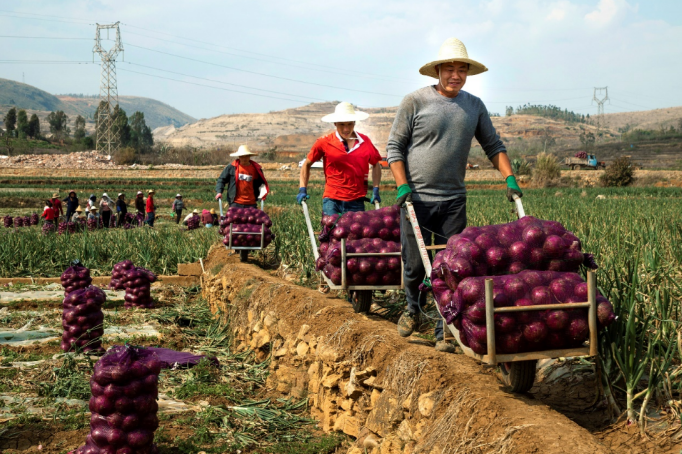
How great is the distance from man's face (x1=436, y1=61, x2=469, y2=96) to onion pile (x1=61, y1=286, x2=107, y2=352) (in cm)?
358

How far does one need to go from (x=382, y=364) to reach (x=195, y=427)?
1285 mm

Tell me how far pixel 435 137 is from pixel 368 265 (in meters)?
1.27

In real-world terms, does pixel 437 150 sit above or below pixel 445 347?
above

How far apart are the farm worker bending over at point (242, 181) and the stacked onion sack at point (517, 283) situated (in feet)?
19.8

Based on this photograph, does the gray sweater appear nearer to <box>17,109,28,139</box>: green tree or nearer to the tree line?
the tree line

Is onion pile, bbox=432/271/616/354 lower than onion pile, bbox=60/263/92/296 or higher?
higher

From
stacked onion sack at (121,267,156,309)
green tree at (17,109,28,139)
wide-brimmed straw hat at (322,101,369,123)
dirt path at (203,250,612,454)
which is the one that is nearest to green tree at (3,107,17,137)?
green tree at (17,109,28,139)

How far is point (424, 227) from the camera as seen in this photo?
3.99m

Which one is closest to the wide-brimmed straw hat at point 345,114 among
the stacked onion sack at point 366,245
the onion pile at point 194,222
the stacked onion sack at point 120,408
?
the stacked onion sack at point 366,245

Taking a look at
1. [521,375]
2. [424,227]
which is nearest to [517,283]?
[521,375]

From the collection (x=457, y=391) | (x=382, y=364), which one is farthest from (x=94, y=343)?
(x=457, y=391)

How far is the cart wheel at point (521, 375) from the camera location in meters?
2.85

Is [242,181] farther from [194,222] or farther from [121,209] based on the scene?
[121,209]

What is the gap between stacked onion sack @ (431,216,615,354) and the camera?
265cm
